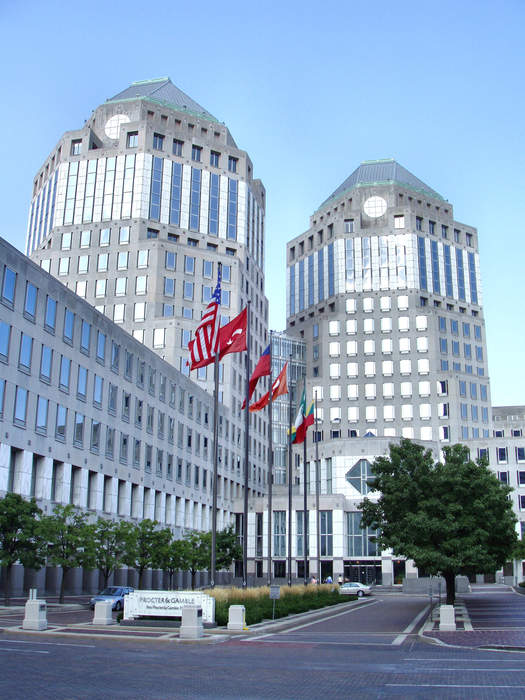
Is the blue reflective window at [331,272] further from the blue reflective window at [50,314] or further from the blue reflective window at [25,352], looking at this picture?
the blue reflective window at [25,352]

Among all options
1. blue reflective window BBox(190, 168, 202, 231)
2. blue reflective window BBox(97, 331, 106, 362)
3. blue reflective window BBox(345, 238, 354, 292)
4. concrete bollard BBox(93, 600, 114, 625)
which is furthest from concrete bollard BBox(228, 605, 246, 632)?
blue reflective window BBox(345, 238, 354, 292)

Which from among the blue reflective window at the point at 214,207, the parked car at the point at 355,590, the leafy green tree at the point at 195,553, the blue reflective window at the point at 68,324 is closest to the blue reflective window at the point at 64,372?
the blue reflective window at the point at 68,324

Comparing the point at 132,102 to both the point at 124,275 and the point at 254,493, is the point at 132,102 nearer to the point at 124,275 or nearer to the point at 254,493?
the point at 124,275

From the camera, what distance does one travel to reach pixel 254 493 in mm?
112125

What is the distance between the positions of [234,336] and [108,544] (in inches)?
877

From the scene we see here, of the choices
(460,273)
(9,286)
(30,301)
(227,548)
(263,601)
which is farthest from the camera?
(460,273)

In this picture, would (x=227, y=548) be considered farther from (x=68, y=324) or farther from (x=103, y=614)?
(x=103, y=614)

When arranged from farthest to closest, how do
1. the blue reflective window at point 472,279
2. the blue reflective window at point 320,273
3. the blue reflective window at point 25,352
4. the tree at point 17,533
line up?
the blue reflective window at point 320,273 → the blue reflective window at point 472,279 → the blue reflective window at point 25,352 → the tree at point 17,533

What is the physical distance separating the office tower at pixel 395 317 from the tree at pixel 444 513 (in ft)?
276

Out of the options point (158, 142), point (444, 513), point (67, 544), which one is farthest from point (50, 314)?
point (158, 142)

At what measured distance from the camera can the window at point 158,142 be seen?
108 m

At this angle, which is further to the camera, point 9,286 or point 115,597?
point 9,286

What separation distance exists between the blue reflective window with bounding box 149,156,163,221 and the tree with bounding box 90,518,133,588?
203 ft

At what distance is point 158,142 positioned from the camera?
4284 inches
